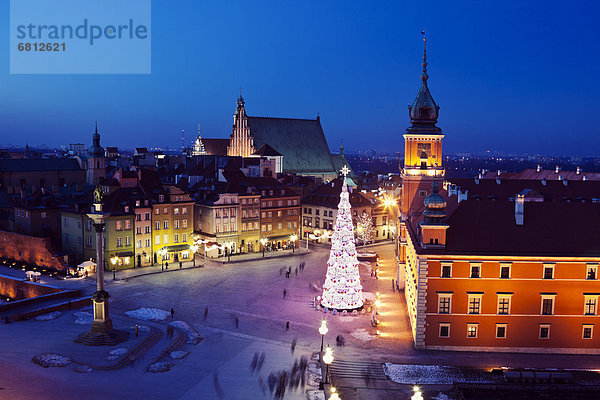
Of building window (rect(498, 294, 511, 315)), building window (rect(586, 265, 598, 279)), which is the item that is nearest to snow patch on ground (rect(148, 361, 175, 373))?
building window (rect(498, 294, 511, 315))

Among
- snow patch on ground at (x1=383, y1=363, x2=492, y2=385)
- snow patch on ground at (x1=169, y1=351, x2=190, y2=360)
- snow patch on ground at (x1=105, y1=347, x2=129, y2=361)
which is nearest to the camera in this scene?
snow patch on ground at (x1=383, y1=363, x2=492, y2=385)

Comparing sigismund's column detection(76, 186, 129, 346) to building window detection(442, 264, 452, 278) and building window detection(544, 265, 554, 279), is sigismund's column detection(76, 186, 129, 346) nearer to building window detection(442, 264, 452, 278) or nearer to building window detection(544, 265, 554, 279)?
building window detection(442, 264, 452, 278)

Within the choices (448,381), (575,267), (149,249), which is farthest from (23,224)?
(575,267)

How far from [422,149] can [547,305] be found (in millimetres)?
26104

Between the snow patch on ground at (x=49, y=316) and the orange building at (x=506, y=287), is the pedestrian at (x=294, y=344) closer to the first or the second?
the orange building at (x=506, y=287)

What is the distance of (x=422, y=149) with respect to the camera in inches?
2366

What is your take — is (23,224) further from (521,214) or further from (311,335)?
(521,214)

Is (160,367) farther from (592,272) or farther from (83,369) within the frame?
(592,272)

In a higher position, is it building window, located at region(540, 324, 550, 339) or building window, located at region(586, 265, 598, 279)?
building window, located at region(586, 265, 598, 279)

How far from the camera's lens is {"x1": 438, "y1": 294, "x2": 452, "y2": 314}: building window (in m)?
37.4

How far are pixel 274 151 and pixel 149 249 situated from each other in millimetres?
41879

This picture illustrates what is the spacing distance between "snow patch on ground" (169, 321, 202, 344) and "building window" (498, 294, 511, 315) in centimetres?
1967

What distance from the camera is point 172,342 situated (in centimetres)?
3869

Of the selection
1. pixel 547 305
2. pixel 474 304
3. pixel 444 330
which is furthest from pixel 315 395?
pixel 547 305
